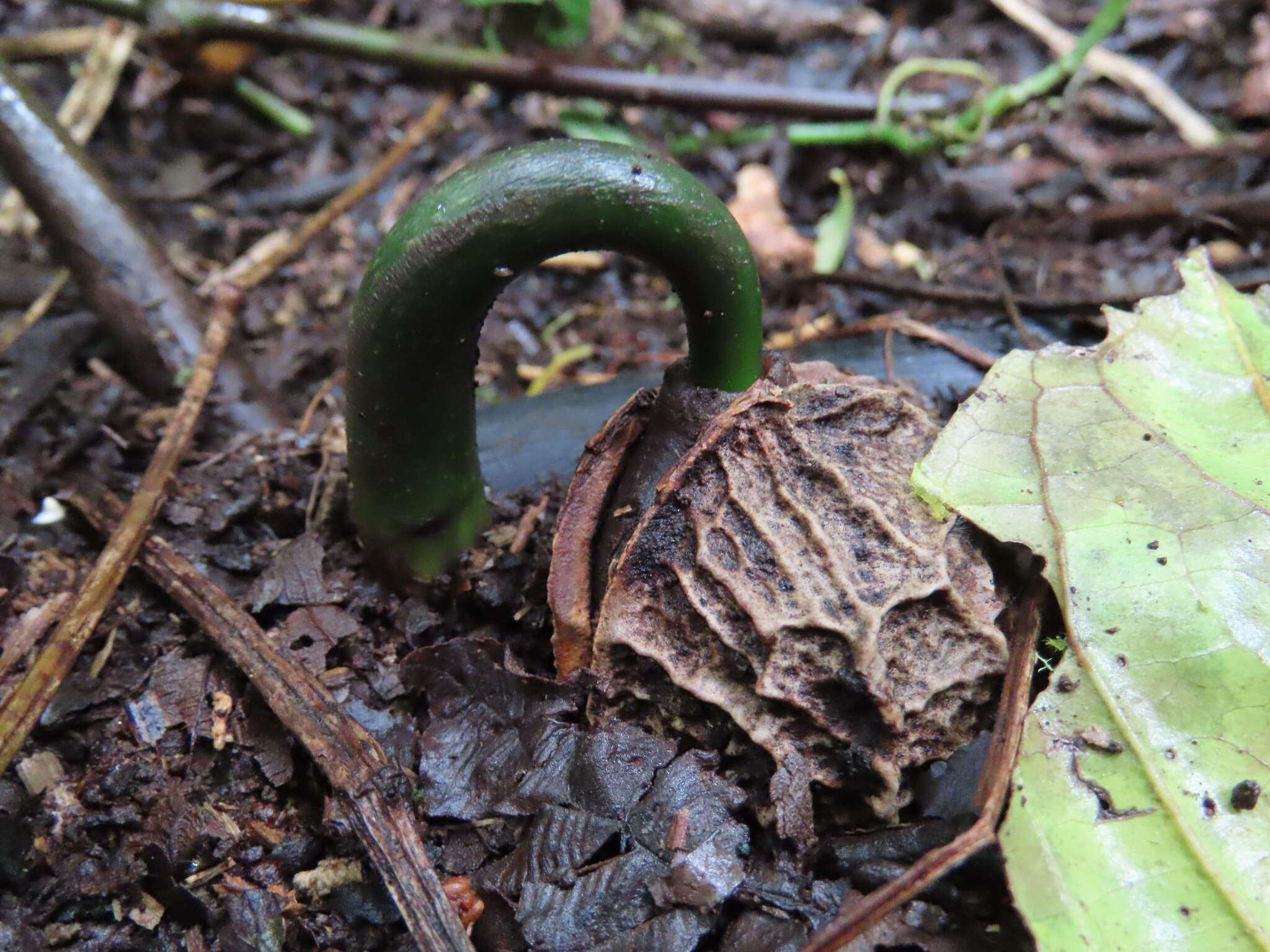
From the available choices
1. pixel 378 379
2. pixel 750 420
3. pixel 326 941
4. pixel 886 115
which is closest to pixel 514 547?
pixel 378 379

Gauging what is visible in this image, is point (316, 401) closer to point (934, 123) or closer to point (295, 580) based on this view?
point (295, 580)

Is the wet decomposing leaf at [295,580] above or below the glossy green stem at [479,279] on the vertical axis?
below

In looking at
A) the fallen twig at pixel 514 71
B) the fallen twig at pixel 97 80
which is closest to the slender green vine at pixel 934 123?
the fallen twig at pixel 514 71

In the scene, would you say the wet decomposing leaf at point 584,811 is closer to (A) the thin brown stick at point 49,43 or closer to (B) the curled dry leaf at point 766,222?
(B) the curled dry leaf at point 766,222

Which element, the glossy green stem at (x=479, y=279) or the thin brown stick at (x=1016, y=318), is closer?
the glossy green stem at (x=479, y=279)

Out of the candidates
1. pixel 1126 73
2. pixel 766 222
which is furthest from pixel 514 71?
pixel 1126 73

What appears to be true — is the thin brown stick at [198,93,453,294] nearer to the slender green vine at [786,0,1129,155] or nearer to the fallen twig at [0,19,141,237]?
the fallen twig at [0,19,141,237]
